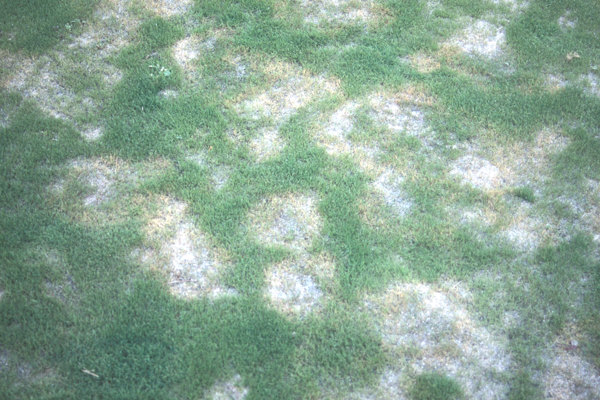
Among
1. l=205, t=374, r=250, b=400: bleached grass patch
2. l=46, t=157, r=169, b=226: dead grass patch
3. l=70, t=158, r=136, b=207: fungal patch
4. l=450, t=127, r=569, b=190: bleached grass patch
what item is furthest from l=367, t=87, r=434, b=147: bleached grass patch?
l=205, t=374, r=250, b=400: bleached grass patch

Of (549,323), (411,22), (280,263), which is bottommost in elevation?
(549,323)

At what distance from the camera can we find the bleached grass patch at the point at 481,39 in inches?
225

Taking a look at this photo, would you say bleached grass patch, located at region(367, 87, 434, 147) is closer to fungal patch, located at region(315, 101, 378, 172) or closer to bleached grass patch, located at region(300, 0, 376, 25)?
fungal patch, located at region(315, 101, 378, 172)

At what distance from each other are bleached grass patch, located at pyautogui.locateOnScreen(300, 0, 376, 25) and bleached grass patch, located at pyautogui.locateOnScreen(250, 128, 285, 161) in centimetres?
A: 174

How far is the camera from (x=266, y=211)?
14.2 feet

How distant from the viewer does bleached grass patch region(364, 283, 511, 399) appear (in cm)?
348

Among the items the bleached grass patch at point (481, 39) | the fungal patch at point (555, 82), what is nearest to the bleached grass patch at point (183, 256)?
Result: the bleached grass patch at point (481, 39)

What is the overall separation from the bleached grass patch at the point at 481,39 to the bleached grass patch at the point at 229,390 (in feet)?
13.0

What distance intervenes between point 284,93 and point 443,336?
103 inches

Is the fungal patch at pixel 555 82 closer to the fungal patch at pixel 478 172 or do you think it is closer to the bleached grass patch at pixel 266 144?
the fungal patch at pixel 478 172

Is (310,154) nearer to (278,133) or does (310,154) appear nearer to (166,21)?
(278,133)

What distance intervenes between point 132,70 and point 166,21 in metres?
0.84

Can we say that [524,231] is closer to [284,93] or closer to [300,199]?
[300,199]

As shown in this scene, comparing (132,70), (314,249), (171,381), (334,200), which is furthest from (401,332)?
(132,70)
